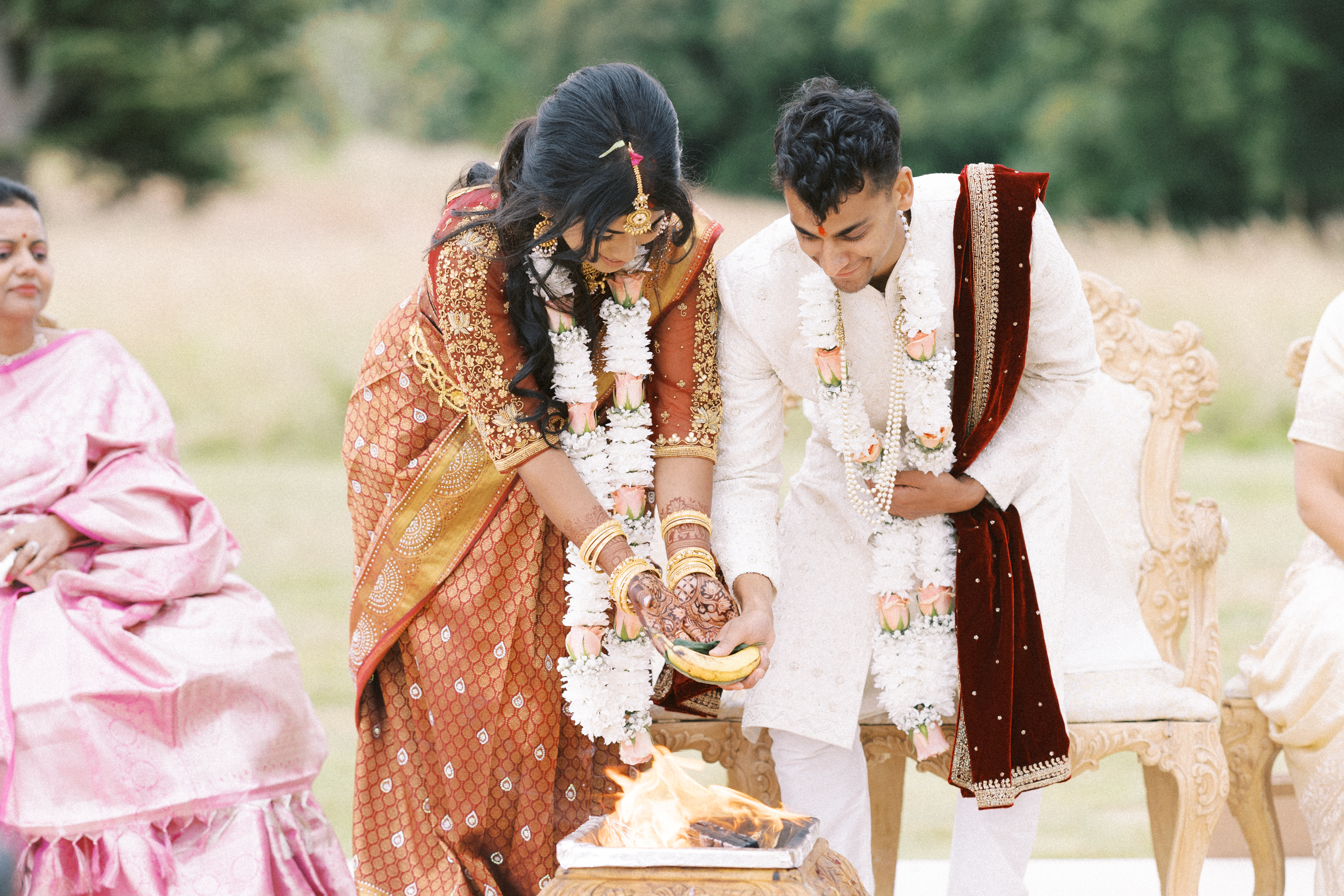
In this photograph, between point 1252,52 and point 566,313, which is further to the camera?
point 1252,52

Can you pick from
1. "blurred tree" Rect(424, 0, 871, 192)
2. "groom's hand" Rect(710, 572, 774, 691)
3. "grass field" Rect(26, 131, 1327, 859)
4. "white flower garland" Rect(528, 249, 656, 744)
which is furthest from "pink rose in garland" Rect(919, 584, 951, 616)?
"blurred tree" Rect(424, 0, 871, 192)

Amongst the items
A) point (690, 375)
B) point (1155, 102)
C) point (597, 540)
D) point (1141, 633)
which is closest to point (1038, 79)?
point (1155, 102)

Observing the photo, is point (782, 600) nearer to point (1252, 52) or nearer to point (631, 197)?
point (631, 197)

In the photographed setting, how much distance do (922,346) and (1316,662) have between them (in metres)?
1.19

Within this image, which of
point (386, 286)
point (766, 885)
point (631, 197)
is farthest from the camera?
point (386, 286)

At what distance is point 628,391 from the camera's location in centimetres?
290

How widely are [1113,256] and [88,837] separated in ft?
36.0

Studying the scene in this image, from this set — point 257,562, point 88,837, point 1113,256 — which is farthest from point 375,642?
point 1113,256

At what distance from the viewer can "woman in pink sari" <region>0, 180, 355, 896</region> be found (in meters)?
2.95

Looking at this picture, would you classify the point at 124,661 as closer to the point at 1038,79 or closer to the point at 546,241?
the point at 546,241

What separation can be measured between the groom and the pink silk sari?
1074 mm

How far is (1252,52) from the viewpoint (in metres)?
14.9

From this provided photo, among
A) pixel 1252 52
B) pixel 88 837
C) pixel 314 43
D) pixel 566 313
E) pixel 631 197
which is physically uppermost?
pixel 314 43

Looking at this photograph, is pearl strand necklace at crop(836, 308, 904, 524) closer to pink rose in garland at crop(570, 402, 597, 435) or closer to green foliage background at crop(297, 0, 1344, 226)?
pink rose in garland at crop(570, 402, 597, 435)
